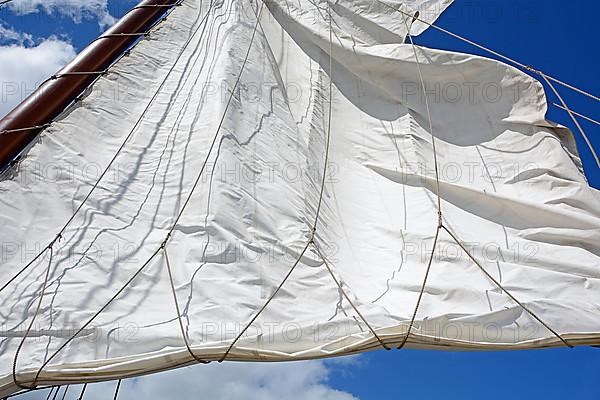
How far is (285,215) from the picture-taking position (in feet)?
11.3

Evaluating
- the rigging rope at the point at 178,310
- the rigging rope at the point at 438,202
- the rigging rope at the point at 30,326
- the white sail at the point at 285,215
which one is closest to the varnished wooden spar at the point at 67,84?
the white sail at the point at 285,215

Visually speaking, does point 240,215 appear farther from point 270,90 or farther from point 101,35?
point 101,35

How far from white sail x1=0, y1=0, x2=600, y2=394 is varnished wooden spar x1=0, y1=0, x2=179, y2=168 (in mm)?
84

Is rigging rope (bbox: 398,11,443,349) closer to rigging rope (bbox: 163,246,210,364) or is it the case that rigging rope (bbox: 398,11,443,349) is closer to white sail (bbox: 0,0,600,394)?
white sail (bbox: 0,0,600,394)

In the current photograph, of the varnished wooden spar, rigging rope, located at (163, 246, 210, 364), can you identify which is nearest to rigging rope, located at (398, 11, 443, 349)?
rigging rope, located at (163, 246, 210, 364)

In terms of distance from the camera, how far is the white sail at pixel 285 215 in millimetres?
2621

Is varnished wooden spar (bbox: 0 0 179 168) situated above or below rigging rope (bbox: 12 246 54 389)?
above

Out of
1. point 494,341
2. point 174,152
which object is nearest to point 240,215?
point 174,152

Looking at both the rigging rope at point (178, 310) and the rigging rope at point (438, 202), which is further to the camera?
the rigging rope at point (438, 202)

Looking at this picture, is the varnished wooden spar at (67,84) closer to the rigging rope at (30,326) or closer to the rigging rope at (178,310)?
the rigging rope at (30,326)

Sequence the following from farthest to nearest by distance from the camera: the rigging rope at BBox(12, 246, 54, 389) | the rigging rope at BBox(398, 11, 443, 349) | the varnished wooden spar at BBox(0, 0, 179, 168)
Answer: the varnished wooden spar at BBox(0, 0, 179, 168)
the rigging rope at BBox(398, 11, 443, 349)
the rigging rope at BBox(12, 246, 54, 389)

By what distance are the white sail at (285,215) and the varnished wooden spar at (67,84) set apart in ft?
0.28

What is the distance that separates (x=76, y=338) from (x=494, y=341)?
4.84 feet

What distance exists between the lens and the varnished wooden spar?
3.42m
